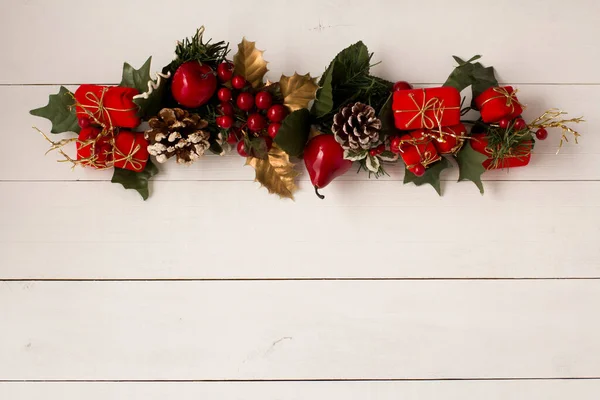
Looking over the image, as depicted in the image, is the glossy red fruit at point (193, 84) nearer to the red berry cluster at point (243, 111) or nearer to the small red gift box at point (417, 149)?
the red berry cluster at point (243, 111)

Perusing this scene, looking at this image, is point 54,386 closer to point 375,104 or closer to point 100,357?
point 100,357

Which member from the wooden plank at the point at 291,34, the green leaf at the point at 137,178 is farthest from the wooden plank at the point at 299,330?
the wooden plank at the point at 291,34

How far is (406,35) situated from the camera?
0.84 meters

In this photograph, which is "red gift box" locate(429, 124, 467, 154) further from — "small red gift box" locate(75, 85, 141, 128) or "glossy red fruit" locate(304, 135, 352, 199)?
"small red gift box" locate(75, 85, 141, 128)

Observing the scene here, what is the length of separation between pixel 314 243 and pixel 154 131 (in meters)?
0.34

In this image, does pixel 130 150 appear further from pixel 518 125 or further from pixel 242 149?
pixel 518 125

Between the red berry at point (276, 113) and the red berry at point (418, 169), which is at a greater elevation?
the red berry at point (276, 113)

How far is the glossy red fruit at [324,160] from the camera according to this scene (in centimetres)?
76

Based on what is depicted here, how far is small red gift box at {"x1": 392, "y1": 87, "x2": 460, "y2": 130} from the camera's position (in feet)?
2.40

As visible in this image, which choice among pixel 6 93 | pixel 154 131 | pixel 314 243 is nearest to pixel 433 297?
pixel 314 243

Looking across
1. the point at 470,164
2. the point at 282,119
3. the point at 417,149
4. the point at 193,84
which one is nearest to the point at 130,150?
the point at 193,84

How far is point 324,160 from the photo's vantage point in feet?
2.48

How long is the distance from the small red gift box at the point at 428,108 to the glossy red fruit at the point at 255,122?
0.22 metres

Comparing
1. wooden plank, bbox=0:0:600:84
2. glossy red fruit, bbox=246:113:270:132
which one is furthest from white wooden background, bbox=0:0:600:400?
glossy red fruit, bbox=246:113:270:132
